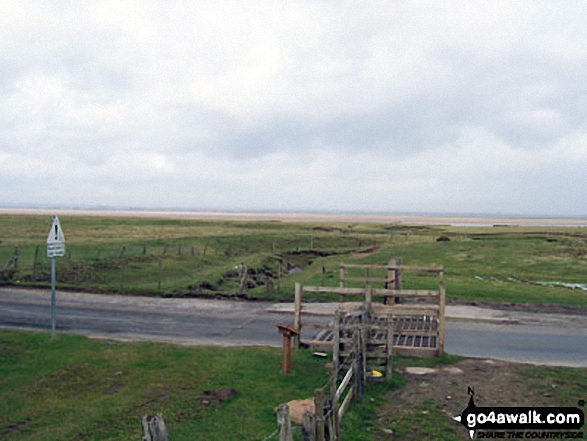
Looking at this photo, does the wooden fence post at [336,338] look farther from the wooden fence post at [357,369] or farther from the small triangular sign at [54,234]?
the small triangular sign at [54,234]

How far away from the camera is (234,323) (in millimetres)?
20953

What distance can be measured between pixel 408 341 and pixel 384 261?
2411 centimetres

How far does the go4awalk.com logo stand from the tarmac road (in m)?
5.20

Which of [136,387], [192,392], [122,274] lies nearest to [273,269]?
[122,274]

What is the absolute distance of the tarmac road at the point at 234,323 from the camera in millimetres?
17109

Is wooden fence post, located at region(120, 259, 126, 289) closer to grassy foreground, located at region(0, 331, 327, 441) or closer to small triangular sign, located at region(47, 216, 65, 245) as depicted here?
small triangular sign, located at region(47, 216, 65, 245)

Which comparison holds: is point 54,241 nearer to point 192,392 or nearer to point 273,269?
point 192,392

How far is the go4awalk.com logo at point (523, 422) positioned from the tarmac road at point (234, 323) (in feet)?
17.0

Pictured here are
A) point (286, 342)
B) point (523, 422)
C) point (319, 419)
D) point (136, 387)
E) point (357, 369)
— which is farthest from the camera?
point (286, 342)

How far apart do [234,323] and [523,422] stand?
13032mm

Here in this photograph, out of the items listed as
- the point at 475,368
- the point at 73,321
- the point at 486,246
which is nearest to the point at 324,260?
the point at 486,246

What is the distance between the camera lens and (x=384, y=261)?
40594 mm

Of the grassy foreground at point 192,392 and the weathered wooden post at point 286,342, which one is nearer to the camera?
the grassy foreground at point 192,392

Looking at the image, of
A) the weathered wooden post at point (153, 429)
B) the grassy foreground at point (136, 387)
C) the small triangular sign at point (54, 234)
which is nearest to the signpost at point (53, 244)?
the small triangular sign at point (54, 234)
